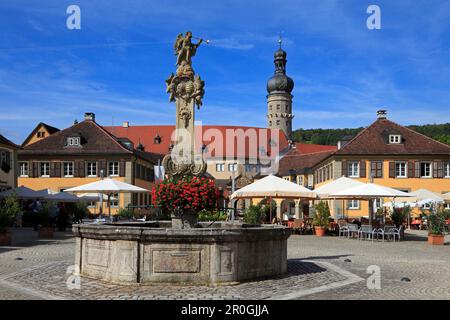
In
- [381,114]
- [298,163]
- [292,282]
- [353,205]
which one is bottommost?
[292,282]

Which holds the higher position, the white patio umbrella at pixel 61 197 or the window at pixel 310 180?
the window at pixel 310 180

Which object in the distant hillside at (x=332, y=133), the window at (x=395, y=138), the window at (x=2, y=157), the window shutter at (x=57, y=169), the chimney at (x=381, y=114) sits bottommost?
the window shutter at (x=57, y=169)

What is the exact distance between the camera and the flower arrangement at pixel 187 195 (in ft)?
34.7

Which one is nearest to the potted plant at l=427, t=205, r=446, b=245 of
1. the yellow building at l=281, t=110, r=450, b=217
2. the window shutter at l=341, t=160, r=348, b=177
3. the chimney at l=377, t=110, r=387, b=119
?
the yellow building at l=281, t=110, r=450, b=217

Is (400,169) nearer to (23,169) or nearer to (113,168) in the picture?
(113,168)

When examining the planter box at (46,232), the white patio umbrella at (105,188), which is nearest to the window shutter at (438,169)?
the white patio umbrella at (105,188)

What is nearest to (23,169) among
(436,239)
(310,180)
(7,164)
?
(7,164)

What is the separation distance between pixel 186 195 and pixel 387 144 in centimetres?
3590

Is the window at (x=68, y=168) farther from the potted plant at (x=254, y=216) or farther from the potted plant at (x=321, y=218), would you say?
the potted plant at (x=321, y=218)

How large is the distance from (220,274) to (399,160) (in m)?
37.1

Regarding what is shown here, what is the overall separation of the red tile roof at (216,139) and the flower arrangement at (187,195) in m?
60.2

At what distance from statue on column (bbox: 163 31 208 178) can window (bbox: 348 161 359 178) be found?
24583 mm

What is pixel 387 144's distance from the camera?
43688mm
